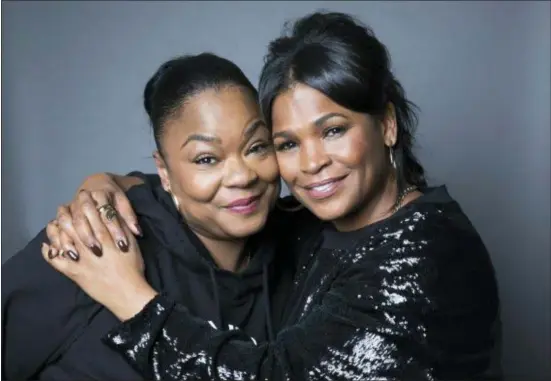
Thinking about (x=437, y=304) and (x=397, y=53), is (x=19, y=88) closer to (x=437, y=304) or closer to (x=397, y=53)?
(x=397, y=53)

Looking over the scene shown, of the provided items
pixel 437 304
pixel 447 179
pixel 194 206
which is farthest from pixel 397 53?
pixel 437 304

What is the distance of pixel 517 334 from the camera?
2.21m

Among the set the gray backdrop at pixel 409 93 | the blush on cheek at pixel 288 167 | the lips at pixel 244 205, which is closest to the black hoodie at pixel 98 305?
the lips at pixel 244 205

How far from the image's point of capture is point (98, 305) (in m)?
1.34

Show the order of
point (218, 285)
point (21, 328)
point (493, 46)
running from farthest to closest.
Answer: point (493, 46)
point (218, 285)
point (21, 328)

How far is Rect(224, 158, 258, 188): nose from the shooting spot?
4.54 feet

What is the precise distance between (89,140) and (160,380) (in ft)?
3.69


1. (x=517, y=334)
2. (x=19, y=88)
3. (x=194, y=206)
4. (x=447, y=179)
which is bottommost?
(x=517, y=334)

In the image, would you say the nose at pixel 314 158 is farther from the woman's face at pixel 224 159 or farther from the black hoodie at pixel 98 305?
the black hoodie at pixel 98 305

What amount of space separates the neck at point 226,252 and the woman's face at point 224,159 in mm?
66

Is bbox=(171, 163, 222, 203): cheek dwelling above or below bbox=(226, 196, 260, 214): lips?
above

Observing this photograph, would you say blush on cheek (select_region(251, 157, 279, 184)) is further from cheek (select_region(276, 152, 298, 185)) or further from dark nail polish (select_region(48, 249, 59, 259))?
dark nail polish (select_region(48, 249, 59, 259))

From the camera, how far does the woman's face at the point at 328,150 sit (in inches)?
51.3

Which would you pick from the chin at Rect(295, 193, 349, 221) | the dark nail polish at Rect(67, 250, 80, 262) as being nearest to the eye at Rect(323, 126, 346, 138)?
the chin at Rect(295, 193, 349, 221)
